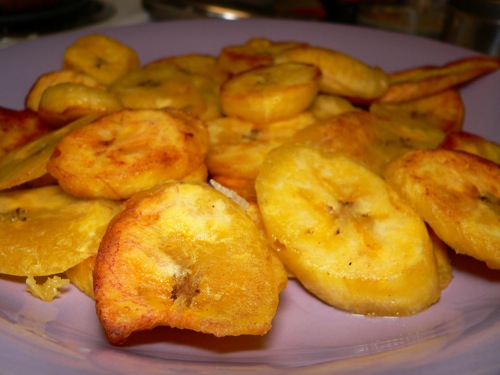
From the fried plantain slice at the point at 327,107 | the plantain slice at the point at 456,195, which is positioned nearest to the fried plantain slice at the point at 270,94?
the fried plantain slice at the point at 327,107

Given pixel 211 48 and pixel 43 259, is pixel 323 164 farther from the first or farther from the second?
pixel 211 48

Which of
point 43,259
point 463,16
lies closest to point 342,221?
point 43,259

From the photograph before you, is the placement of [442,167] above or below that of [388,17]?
above

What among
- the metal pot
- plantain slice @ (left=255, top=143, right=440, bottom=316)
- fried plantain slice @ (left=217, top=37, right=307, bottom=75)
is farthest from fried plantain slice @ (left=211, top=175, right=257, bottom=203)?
the metal pot

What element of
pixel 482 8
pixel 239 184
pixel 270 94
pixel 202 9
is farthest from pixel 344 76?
pixel 202 9

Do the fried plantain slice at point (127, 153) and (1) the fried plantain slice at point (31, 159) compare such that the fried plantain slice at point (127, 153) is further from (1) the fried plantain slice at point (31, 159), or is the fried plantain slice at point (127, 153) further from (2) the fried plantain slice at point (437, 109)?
(2) the fried plantain slice at point (437, 109)

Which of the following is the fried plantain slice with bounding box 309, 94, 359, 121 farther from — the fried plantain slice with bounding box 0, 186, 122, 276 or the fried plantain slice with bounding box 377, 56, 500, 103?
the fried plantain slice with bounding box 0, 186, 122, 276
